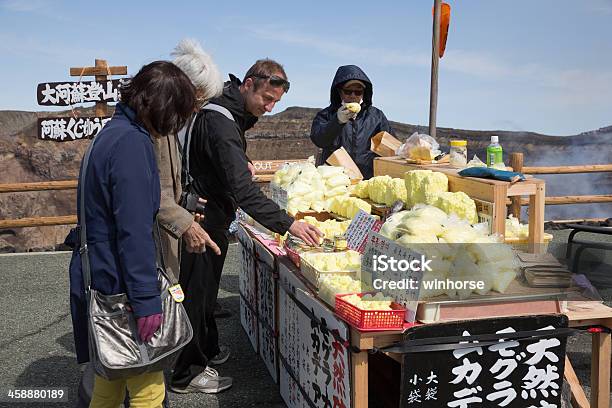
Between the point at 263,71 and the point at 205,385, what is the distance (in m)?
2.15

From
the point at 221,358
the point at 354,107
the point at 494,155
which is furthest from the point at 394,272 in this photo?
the point at 221,358

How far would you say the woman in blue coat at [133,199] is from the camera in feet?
7.48

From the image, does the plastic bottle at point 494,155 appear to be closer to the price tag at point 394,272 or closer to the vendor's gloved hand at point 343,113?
the price tag at point 394,272

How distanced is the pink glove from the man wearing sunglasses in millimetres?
1216

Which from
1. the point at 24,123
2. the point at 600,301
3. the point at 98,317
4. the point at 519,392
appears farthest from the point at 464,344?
the point at 24,123

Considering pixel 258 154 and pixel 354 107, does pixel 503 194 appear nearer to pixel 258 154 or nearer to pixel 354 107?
pixel 354 107

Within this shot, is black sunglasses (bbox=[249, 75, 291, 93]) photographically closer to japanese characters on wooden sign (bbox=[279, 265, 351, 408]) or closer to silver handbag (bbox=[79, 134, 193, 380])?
japanese characters on wooden sign (bbox=[279, 265, 351, 408])

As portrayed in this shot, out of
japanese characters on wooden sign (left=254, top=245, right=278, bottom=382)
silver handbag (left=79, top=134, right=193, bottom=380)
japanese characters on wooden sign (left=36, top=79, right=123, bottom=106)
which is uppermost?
japanese characters on wooden sign (left=36, top=79, right=123, bottom=106)

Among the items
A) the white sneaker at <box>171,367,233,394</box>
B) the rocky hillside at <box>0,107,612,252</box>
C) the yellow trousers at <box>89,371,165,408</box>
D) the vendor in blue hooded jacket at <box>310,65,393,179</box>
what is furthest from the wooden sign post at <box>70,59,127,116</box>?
the yellow trousers at <box>89,371,165,408</box>

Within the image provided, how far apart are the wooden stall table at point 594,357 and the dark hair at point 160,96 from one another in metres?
1.19

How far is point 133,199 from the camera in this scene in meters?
2.27

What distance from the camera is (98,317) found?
235 cm

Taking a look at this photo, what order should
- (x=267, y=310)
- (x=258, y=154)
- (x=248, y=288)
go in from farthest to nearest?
(x=258, y=154) < (x=248, y=288) < (x=267, y=310)

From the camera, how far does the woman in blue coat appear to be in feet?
7.48
